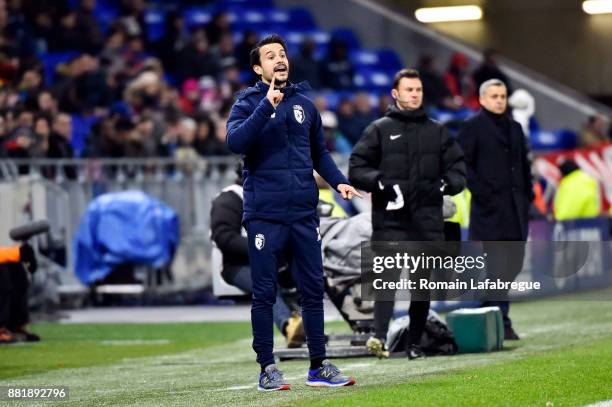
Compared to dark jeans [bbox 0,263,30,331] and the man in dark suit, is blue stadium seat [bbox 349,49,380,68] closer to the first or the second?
dark jeans [bbox 0,263,30,331]

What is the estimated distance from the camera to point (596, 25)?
107ft

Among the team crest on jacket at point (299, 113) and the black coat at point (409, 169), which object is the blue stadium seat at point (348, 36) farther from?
the team crest on jacket at point (299, 113)

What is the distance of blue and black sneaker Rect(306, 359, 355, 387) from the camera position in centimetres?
932

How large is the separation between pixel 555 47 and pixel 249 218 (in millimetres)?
24450

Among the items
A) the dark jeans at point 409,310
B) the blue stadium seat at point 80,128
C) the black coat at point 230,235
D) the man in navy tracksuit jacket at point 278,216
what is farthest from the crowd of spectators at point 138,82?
the man in navy tracksuit jacket at point 278,216

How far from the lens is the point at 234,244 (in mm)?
13039

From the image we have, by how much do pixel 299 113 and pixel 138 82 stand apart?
13.9 meters

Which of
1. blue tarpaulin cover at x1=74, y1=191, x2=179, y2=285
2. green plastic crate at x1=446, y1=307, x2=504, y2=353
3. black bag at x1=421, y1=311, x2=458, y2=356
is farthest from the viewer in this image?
blue tarpaulin cover at x1=74, y1=191, x2=179, y2=285

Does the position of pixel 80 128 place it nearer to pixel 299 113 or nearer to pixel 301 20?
pixel 301 20

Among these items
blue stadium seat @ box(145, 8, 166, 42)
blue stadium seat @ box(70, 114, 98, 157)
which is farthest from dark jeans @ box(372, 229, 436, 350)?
blue stadium seat @ box(145, 8, 166, 42)

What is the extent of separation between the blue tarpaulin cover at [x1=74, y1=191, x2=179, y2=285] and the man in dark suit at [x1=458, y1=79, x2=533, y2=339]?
7.11 m

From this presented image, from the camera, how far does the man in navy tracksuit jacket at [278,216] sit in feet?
30.3

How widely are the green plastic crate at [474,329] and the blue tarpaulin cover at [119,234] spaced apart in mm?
8080

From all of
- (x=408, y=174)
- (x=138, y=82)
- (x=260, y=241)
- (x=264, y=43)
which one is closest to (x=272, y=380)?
(x=260, y=241)
